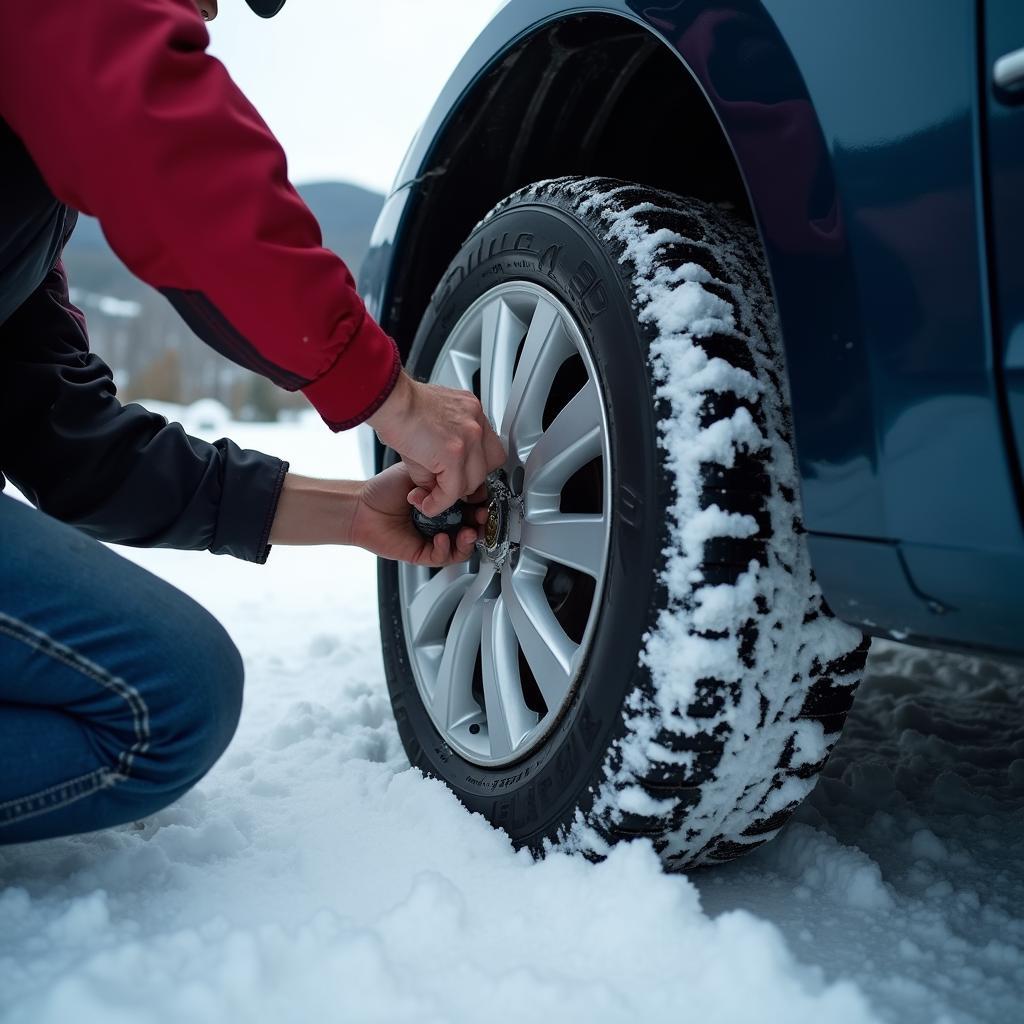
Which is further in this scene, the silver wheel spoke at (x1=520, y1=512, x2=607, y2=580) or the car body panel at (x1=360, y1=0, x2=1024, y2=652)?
the silver wheel spoke at (x1=520, y1=512, x2=607, y2=580)

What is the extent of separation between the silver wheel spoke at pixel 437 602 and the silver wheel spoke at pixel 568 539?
8.0 inches

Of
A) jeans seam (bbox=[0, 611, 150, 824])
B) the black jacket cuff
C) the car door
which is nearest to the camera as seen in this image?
the car door

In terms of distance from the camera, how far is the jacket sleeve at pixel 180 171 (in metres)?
0.87

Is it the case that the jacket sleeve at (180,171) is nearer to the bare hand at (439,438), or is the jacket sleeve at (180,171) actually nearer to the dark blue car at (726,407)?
the bare hand at (439,438)

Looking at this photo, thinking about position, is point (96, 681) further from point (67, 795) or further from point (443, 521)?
point (443, 521)

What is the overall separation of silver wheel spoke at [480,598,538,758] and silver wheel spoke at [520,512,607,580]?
134 millimetres

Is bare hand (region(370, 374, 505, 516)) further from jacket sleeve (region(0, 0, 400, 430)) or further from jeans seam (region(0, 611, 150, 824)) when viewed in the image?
jeans seam (region(0, 611, 150, 824))

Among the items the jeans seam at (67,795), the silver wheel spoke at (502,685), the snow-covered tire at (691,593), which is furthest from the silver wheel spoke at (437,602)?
the jeans seam at (67,795)

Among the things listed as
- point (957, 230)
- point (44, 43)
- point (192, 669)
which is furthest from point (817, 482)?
point (44, 43)

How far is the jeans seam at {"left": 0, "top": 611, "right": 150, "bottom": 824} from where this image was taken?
1.01m

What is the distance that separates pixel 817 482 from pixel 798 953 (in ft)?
1.68

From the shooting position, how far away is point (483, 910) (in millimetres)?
1058

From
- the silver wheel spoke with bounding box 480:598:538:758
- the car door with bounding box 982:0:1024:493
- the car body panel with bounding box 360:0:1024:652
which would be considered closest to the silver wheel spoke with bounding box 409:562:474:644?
the silver wheel spoke with bounding box 480:598:538:758

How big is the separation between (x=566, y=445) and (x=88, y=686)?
26.3 inches
